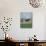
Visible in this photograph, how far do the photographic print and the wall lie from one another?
0.09 meters

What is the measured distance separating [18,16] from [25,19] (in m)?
0.23

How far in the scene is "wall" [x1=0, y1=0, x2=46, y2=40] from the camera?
3648 millimetres

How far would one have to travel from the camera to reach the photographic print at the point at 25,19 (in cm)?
367

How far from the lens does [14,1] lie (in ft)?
12.0

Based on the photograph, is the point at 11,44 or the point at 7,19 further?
the point at 7,19

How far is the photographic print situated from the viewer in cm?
367

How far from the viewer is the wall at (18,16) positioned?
3648 millimetres

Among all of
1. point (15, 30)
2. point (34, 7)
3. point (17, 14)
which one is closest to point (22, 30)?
point (15, 30)

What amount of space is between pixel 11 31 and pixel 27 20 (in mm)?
583

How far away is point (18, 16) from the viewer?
145 inches

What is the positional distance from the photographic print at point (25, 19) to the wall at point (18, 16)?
0.09 m

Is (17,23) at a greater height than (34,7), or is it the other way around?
(34,7)

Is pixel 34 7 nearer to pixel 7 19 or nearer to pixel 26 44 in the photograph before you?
pixel 7 19

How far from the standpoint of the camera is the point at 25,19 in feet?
12.0
